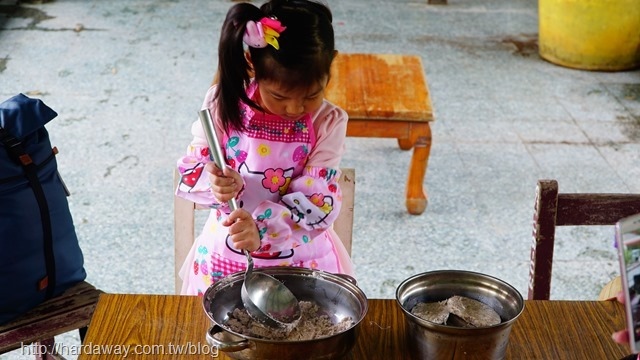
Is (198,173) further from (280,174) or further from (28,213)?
(28,213)

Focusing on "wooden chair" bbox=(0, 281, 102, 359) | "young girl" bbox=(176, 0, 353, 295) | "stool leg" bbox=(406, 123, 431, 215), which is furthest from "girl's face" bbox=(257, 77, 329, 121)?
"stool leg" bbox=(406, 123, 431, 215)

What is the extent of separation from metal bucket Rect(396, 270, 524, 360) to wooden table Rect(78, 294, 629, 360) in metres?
0.09

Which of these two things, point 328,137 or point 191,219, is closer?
point 328,137

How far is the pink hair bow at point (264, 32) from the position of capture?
1625mm

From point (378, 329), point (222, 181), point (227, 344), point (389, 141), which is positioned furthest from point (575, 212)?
point (389, 141)

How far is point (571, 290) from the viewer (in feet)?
10.2

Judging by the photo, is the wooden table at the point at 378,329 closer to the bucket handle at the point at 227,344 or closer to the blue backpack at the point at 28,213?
the bucket handle at the point at 227,344

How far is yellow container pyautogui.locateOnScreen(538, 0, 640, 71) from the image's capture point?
5.50 metres

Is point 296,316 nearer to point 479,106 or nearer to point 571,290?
point 571,290

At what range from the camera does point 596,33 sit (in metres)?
5.58

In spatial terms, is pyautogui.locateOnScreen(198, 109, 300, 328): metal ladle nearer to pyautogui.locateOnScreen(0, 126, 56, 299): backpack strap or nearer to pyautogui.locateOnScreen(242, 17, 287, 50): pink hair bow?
pyautogui.locateOnScreen(242, 17, 287, 50): pink hair bow

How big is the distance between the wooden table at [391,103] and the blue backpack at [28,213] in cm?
152

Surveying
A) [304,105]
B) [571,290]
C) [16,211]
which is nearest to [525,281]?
[571,290]

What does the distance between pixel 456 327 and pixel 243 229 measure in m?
0.50
